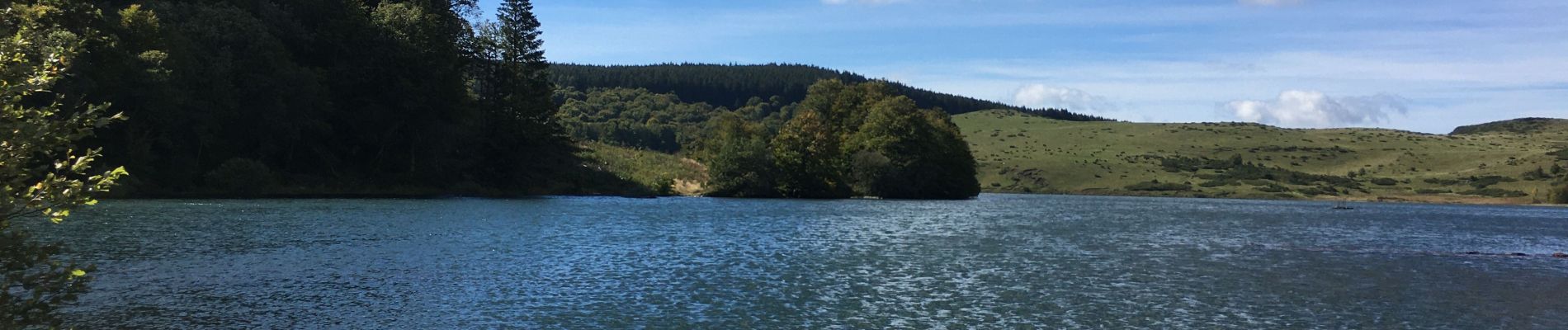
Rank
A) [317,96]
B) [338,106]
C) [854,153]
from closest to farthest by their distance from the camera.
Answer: [317,96], [338,106], [854,153]

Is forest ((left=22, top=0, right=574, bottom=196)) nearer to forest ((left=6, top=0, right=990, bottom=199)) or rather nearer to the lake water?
forest ((left=6, top=0, right=990, bottom=199))

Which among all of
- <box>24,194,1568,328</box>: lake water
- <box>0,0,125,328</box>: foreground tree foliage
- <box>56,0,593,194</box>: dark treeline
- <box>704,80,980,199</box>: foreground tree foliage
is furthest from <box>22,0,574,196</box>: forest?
<box>0,0,125,328</box>: foreground tree foliage

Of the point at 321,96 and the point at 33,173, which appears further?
the point at 321,96

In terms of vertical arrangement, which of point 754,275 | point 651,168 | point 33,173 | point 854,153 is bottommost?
point 754,275

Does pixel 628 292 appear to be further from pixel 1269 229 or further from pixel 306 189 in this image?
pixel 306 189

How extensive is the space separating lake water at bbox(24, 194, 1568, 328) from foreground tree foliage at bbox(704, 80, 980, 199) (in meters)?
62.6

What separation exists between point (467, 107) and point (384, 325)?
298ft

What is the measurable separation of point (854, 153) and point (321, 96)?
72.3 meters

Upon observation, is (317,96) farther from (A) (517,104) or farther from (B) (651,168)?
(B) (651,168)

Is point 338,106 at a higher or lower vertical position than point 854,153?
higher

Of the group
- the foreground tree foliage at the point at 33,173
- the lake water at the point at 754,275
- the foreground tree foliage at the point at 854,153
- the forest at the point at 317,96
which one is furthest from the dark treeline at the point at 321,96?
the foreground tree foliage at the point at 33,173

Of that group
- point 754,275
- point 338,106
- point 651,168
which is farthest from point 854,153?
point 754,275

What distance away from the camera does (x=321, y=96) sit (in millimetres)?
97438

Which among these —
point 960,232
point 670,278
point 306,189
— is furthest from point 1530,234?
point 306,189
